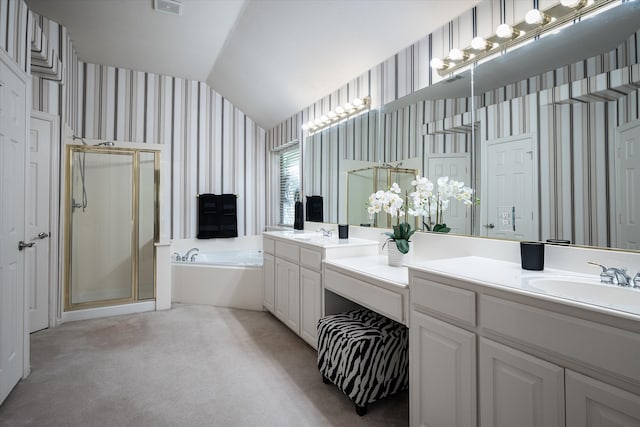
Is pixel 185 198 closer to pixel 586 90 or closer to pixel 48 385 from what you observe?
pixel 48 385

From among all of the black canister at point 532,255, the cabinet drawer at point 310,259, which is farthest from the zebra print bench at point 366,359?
the black canister at point 532,255

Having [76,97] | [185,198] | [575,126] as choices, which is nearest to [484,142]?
[575,126]

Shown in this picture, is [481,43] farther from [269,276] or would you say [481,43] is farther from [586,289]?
[269,276]

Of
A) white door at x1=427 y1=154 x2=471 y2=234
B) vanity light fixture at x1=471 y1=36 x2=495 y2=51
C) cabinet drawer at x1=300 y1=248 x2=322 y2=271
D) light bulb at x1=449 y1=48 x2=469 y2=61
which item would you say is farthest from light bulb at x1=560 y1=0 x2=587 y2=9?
cabinet drawer at x1=300 y1=248 x2=322 y2=271

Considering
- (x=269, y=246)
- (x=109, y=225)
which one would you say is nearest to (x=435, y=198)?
(x=269, y=246)

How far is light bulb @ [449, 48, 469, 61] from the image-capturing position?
1.92 metres

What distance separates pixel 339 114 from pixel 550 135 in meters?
1.88

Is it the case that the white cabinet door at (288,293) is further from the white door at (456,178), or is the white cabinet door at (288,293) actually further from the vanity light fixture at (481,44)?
the vanity light fixture at (481,44)

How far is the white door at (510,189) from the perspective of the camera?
1.56m

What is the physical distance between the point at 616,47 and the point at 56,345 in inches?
153

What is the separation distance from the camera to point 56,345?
2.64 m

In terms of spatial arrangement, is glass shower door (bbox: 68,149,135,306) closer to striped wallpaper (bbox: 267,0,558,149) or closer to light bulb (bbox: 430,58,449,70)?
striped wallpaper (bbox: 267,0,558,149)

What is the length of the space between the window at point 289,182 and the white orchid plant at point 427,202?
1948mm

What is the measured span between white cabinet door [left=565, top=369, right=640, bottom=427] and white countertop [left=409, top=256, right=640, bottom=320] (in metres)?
0.21
